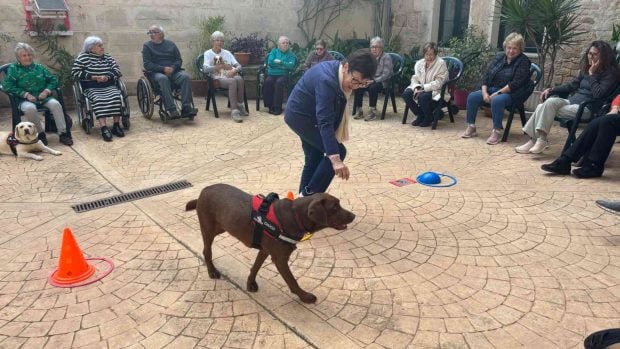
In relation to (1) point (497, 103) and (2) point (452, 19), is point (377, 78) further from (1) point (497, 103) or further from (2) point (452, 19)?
(2) point (452, 19)

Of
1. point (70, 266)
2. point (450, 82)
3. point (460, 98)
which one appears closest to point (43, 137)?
point (70, 266)

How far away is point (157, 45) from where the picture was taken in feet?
22.5

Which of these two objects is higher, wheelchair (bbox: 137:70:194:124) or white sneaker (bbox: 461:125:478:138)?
wheelchair (bbox: 137:70:194:124)

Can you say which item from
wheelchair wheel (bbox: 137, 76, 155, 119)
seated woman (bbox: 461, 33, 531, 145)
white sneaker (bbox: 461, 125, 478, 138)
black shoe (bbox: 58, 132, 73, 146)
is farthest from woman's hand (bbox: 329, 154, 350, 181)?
wheelchair wheel (bbox: 137, 76, 155, 119)

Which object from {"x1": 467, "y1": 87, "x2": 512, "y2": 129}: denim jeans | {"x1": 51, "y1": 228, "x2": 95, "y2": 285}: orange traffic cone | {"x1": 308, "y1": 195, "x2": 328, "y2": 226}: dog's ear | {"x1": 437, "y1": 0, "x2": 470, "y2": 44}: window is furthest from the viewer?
{"x1": 437, "y1": 0, "x2": 470, "y2": 44}: window

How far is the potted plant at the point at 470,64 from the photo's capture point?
24.1 ft

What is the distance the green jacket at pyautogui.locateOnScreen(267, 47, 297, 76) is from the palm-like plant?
3329 millimetres

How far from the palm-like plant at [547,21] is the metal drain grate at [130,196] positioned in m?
5.10

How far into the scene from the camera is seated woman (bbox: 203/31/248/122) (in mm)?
7051

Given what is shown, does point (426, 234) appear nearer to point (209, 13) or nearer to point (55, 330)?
point (55, 330)

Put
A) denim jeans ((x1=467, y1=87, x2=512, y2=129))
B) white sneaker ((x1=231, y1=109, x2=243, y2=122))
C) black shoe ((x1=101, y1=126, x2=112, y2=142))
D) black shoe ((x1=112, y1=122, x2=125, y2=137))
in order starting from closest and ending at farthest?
denim jeans ((x1=467, y1=87, x2=512, y2=129)), black shoe ((x1=101, y1=126, x2=112, y2=142)), black shoe ((x1=112, y1=122, x2=125, y2=137)), white sneaker ((x1=231, y1=109, x2=243, y2=122))

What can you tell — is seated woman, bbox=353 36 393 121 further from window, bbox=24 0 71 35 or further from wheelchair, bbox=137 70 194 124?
window, bbox=24 0 71 35

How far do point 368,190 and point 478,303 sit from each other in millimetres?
1797

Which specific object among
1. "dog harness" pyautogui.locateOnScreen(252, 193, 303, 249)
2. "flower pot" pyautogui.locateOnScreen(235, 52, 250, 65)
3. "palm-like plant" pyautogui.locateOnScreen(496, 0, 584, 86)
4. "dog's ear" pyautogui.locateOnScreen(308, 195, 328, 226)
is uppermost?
"palm-like plant" pyautogui.locateOnScreen(496, 0, 584, 86)
